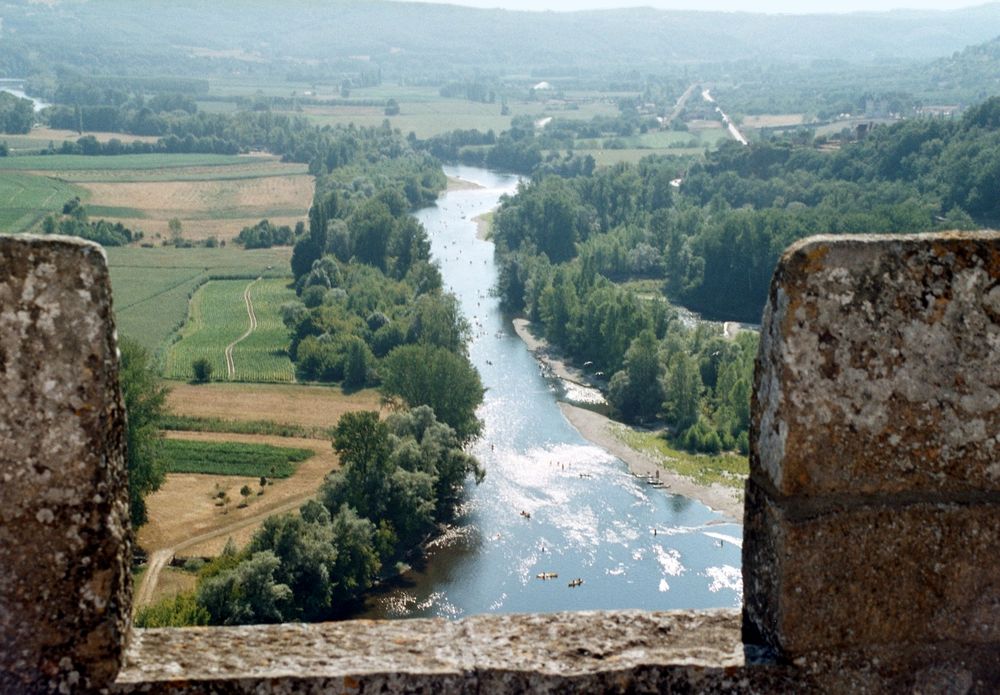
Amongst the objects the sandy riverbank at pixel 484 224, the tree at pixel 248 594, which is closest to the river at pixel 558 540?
the tree at pixel 248 594

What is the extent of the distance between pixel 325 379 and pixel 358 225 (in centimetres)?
2699

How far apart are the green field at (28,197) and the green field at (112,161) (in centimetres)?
734

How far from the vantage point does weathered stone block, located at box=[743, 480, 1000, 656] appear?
5047 mm

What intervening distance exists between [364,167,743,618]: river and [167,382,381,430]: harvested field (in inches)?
268

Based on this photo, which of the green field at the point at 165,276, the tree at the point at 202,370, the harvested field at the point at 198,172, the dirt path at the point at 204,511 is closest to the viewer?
the dirt path at the point at 204,511

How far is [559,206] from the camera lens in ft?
349

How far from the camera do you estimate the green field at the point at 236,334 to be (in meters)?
66.7

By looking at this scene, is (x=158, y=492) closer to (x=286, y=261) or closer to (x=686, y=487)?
(x=686, y=487)

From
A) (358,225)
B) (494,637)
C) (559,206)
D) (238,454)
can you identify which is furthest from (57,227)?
(494,637)

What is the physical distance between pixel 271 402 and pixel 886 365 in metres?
57.3

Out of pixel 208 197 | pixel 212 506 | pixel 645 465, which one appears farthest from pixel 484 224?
pixel 212 506

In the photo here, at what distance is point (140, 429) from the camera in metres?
40.6

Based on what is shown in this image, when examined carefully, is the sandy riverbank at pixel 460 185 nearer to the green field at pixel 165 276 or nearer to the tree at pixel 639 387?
the green field at pixel 165 276

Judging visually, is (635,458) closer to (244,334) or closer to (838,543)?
(244,334)
